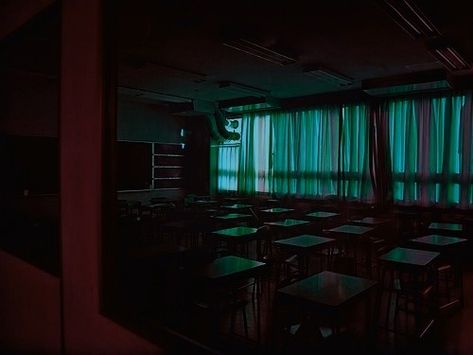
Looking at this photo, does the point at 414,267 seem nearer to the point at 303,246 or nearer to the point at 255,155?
the point at 303,246

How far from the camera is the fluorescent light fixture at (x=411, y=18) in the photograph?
8.64 feet

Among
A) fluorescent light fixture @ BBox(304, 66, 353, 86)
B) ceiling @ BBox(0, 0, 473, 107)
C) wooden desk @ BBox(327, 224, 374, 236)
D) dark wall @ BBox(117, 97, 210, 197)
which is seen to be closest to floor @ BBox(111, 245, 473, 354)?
wooden desk @ BBox(327, 224, 374, 236)

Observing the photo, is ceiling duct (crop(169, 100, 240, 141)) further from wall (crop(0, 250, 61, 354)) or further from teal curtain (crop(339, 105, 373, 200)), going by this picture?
wall (crop(0, 250, 61, 354))

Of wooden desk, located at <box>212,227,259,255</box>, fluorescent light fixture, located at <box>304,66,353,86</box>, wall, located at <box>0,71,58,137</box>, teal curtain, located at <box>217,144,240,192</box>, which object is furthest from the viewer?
teal curtain, located at <box>217,144,240,192</box>

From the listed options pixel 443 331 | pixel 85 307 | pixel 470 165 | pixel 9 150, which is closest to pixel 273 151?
pixel 470 165

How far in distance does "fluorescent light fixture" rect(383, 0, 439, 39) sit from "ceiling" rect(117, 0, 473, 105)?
70 millimetres

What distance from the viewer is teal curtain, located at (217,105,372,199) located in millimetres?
6410

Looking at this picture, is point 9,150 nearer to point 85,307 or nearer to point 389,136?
point 85,307

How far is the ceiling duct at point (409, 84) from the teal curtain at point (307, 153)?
82 centimetres

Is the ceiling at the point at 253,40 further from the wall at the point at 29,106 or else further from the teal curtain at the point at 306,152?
the teal curtain at the point at 306,152

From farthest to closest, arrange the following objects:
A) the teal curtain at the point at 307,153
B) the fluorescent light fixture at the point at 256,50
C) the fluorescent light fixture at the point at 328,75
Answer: the teal curtain at the point at 307,153
the fluorescent light fixture at the point at 328,75
the fluorescent light fixture at the point at 256,50

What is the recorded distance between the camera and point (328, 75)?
4977 mm

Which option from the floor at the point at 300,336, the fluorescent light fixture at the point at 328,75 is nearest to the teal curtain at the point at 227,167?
the fluorescent light fixture at the point at 328,75

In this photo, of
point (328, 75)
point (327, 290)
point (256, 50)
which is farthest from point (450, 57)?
point (327, 290)
